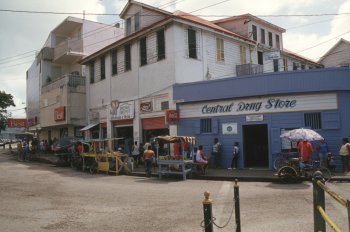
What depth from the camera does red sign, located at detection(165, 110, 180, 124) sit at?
71.7 feet

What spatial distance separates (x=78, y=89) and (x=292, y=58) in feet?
64.7

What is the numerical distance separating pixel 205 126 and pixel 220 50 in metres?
6.37

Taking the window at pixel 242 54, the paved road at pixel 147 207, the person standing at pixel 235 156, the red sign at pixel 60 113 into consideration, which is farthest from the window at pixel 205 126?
the red sign at pixel 60 113

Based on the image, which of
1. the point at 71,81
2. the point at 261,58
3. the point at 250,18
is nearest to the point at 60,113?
the point at 71,81

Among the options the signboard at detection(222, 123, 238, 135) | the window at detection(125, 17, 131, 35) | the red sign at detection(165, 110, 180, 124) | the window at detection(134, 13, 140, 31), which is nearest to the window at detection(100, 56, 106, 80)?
the window at detection(125, 17, 131, 35)

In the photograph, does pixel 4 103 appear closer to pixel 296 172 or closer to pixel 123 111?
pixel 123 111

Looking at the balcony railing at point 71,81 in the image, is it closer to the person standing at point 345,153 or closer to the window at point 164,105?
the window at point 164,105

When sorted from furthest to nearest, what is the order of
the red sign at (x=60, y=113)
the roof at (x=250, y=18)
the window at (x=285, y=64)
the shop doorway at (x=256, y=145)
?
1. the window at (x=285, y=64)
2. the red sign at (x=60, y=113)
3. the roof at (x=250, y=18)
4. the shop doorway at (x=256, y=145)

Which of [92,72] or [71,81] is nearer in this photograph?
[92,72]

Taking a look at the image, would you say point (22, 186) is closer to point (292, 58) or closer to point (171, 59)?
point (171, 59)

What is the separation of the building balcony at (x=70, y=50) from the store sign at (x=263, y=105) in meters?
15.7

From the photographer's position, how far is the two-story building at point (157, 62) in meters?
22.8

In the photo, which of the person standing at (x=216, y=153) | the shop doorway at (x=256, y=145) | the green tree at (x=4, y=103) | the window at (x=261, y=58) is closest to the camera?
the person standing at (x=216, y=153)

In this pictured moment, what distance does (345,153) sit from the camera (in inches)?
664
